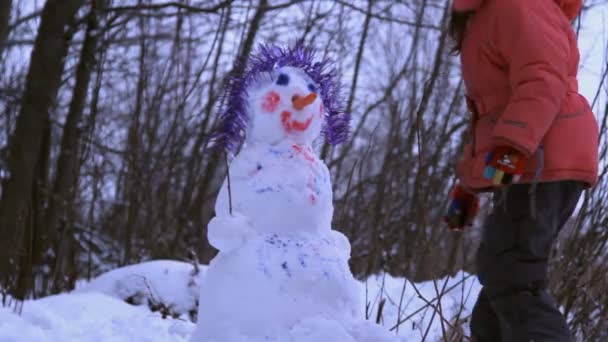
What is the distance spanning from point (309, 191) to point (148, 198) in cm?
401

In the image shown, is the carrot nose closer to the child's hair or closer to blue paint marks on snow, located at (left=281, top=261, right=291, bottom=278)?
blue paint marks on snow, located at (left=281, top=261, right=291, bottom=278)

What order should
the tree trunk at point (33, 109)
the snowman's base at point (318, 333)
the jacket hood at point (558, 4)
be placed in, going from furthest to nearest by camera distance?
the tree trunk at point (33, 109)
the jacket hood at point (558, 4)
the snowman's base at point (318, 333)

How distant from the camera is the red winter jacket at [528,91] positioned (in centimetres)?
188

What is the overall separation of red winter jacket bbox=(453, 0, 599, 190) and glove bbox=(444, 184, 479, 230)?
3.9 inches

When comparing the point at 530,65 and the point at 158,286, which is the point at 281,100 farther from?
the point at 158,286

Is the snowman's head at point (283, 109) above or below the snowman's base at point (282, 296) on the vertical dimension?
above

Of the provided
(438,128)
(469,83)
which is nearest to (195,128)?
(438,128)

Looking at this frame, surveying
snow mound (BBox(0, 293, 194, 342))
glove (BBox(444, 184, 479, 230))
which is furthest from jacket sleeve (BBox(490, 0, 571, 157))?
snow mound (BBox(0, 293, 194, 342))

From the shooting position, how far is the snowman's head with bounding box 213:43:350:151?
1880 millimetres

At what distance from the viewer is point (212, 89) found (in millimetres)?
6168

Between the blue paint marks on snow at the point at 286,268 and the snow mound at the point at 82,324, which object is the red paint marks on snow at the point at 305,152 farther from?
the snow mound at the point at 82,324

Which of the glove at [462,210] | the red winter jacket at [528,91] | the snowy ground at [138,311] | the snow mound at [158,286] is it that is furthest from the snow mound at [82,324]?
the red winter jacket at [528,91]

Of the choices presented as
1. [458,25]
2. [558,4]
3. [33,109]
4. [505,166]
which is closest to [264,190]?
[505,166]

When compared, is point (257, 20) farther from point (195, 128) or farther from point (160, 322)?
point (160, 322)
